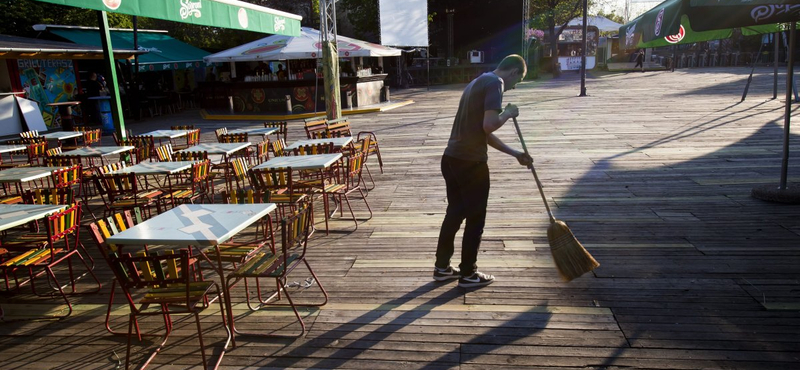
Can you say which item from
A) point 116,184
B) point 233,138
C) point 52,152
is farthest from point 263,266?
point 52,152

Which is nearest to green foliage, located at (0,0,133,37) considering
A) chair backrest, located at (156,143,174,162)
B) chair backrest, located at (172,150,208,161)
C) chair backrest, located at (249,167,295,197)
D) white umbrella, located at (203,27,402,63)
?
white umbrella, located at (203,27,402,63)

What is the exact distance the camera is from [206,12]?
23.5 feet

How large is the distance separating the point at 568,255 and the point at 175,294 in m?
2.92

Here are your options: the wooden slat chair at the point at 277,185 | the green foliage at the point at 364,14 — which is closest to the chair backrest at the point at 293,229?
the wooden slat chair at the point at 277,185

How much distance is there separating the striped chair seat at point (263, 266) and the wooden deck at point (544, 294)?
1.48ft

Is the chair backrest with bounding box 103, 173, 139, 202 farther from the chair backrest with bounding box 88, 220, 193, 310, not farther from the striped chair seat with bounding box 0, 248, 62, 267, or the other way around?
the chair backrest with bounding box 88, 220, 193, 310

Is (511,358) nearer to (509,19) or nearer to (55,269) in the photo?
(55,269)

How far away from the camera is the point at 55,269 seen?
546 centimetres

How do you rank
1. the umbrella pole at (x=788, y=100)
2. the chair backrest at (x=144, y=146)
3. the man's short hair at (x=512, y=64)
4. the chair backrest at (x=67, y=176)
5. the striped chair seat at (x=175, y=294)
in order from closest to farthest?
the striped chair seat at (x=175, y=294)
the man's short hair at (x=512, y=64)
the umbrella pole at (x=788, y=100)
the chair backrest at (x=67, y=176)
the chair backrest at (x=144, y=146)

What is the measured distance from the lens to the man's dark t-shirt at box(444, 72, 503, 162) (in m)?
4.06

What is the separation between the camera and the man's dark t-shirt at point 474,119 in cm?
406

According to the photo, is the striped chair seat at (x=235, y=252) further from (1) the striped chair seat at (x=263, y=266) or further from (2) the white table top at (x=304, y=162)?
(2) the white table top at (x=304, y=162)

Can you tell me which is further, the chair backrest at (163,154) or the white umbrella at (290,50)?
the white umbrella at (290,50)

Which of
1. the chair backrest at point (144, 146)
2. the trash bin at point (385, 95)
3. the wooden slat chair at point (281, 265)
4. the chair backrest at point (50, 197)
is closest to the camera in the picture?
the wooden slat chair at point (281, 265)
